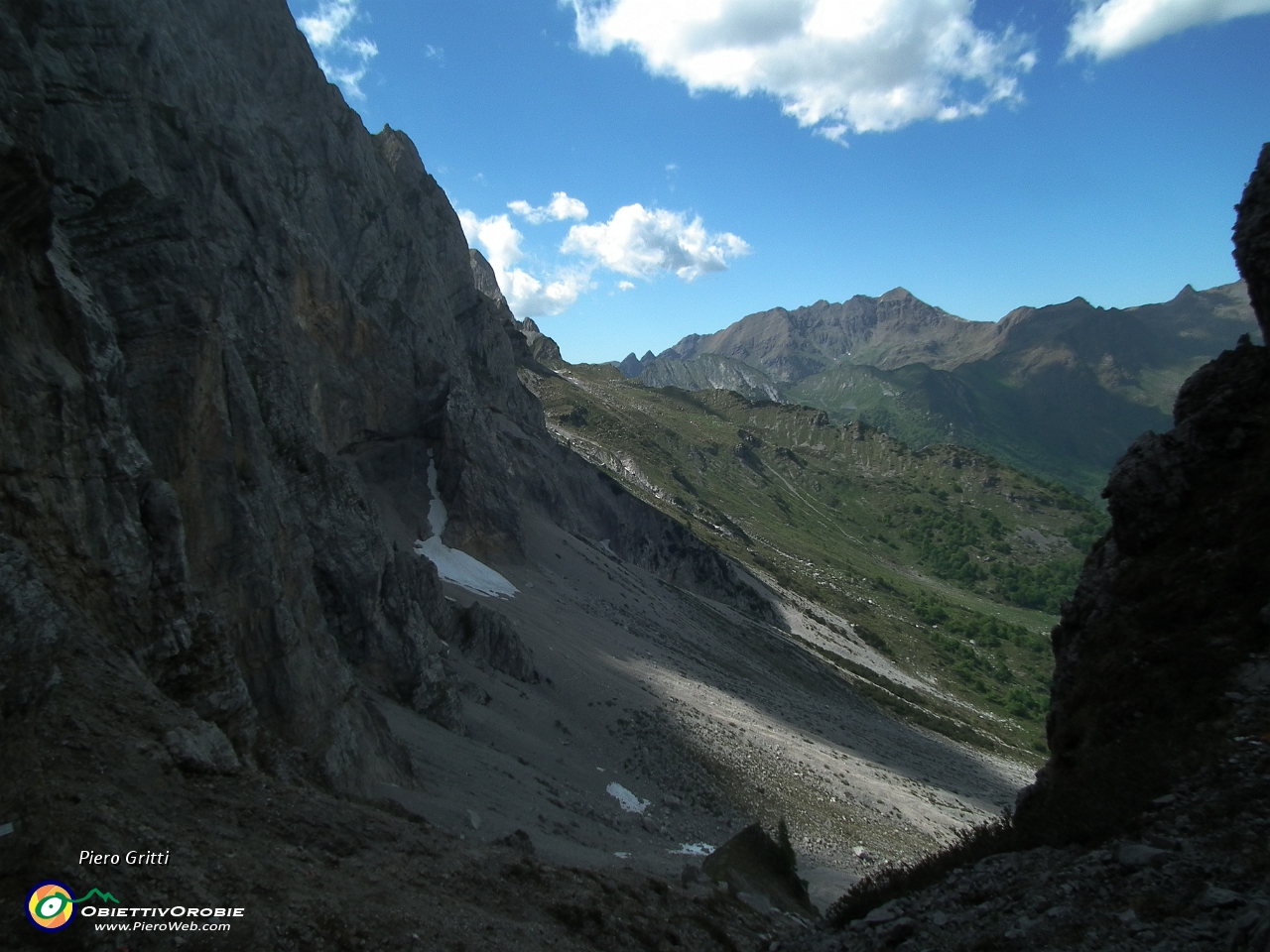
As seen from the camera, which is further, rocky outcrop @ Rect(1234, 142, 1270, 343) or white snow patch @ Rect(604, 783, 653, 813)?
white snow patch @ Rect(604, 783, 653, 813)

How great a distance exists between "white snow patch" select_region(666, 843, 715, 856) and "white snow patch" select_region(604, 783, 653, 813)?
263 cm

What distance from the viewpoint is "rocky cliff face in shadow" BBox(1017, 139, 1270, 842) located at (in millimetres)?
10078

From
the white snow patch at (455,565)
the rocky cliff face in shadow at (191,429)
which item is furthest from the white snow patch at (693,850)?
the white snow patch at (455,565)

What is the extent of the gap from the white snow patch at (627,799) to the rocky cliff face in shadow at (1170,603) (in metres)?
18.1

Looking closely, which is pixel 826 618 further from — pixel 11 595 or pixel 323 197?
pixel 11 595

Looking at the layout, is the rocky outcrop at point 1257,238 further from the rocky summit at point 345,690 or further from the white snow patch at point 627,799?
the white snow patch at point 627,799

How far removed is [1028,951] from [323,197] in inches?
2413

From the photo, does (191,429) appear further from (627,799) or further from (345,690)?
(627,799)

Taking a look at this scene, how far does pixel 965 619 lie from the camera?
141500 millimetres

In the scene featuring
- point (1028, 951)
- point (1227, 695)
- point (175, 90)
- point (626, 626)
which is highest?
point (175, 90)

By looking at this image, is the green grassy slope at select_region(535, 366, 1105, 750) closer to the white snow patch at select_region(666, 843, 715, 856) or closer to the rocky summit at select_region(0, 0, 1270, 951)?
the rocky summit at select_region(0, 0, 1270, 951)

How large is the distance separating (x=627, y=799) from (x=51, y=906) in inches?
977

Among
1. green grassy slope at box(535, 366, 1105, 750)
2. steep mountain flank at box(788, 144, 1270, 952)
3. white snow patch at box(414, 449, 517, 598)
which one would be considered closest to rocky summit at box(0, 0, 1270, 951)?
steep mountain flank at box(788, 144, 1270, 952)

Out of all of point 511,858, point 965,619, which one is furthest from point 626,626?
point 965,619
